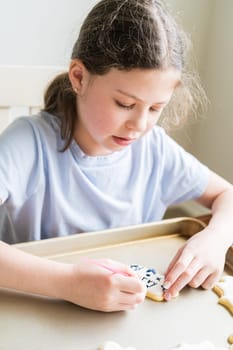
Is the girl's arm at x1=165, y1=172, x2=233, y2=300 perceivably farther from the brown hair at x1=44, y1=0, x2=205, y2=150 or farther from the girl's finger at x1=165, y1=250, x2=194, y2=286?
the brown hair at x1=44, y1=0, x2=205, y2=150

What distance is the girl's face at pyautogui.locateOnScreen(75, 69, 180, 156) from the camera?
2.19 feet

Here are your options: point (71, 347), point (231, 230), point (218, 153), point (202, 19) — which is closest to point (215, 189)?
point (231, 230)

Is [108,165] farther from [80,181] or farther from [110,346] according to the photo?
[110,346]

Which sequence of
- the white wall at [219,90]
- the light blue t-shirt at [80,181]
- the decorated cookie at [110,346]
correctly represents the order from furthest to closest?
the white wall at [219,90] → the light blue t-shirt at [80,181] → the decorated cookie at [110,346]

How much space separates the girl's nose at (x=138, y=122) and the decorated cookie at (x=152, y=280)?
202 mm

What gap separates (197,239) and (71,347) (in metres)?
0.28

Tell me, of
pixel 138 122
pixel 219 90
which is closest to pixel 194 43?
pixel 219 90

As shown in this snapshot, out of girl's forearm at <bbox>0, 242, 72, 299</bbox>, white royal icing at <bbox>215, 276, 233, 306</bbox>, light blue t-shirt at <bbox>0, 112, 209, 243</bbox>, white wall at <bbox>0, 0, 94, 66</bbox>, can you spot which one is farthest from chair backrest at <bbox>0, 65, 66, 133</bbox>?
white royal icing at <bbox>215, 276, 233, 306</bbox>

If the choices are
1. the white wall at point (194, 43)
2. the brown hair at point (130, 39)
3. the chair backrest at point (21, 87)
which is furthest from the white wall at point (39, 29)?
the brown hair at point (130, 39)

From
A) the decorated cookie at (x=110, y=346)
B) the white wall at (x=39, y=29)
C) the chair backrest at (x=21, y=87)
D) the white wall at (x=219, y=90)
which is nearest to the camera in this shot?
the decorated cookie at (x=110, y=346)

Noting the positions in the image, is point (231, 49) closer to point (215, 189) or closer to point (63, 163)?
point (215, 189)

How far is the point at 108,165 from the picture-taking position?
86cm

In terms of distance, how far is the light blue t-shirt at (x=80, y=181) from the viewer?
77 centimetres

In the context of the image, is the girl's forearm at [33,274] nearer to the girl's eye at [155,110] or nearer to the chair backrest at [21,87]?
the girl's eye at [155,110]
